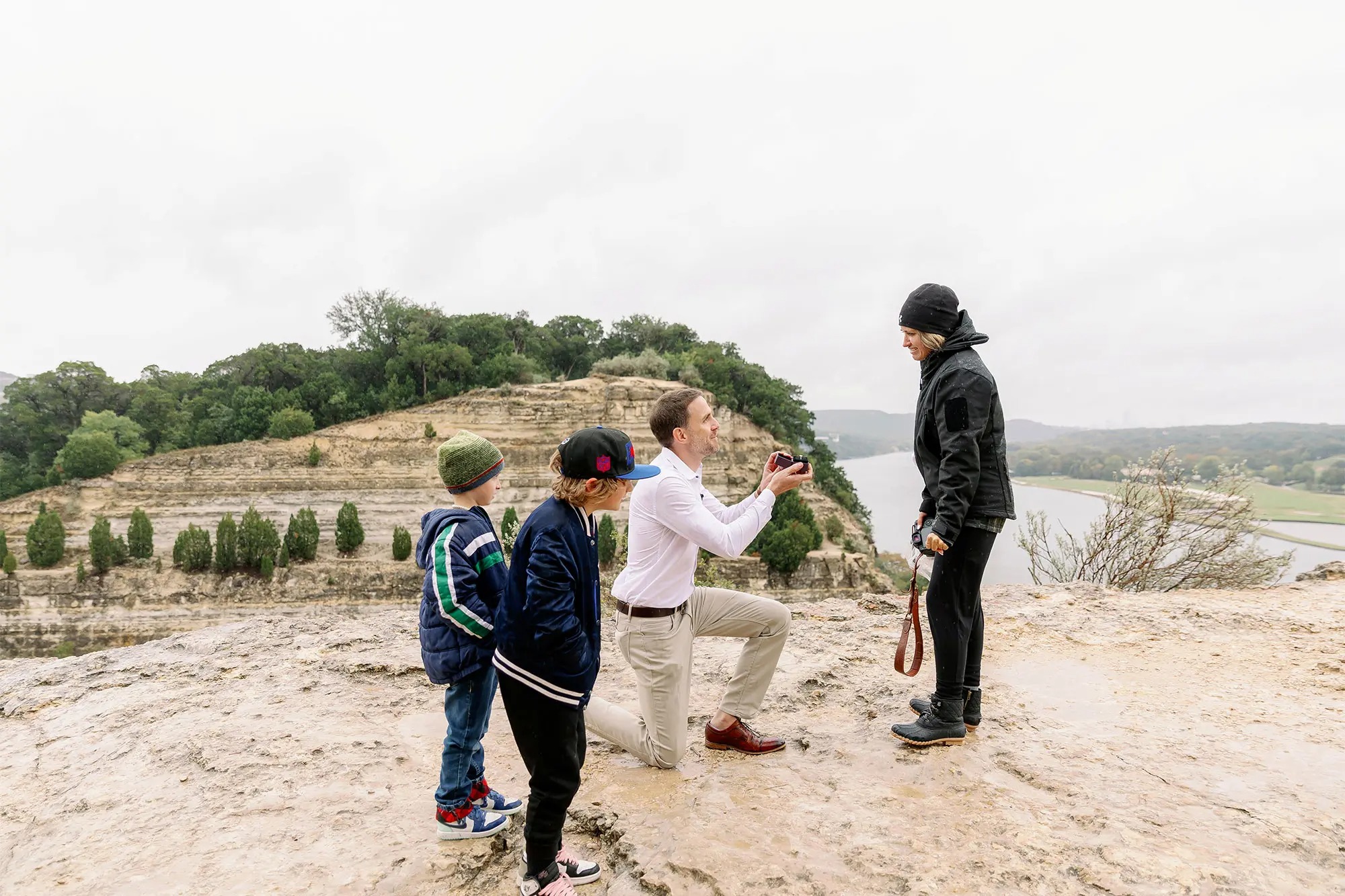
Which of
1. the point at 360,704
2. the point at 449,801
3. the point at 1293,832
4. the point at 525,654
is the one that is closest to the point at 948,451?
the point at 1293,832

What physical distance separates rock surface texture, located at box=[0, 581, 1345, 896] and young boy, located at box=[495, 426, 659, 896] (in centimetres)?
35

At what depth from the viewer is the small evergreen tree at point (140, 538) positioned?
26.4m

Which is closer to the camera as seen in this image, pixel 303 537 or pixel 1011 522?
pixel 1011 522

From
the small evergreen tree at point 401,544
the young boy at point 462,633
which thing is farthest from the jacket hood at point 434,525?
the small evergreen tree at point 401,544

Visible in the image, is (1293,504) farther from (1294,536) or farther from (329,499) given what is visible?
(329,499)

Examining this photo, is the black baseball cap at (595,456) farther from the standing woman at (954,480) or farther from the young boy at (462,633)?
the standing woman at (954,480)

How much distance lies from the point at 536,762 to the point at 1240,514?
1110cm

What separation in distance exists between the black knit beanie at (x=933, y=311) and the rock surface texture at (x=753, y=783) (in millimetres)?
2076

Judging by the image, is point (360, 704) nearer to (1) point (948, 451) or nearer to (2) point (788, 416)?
(1) point (948, 451)

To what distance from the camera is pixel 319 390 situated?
120 feet

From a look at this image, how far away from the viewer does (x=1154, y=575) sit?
9.32 meters

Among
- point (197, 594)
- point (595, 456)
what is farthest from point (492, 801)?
point (197, 594)

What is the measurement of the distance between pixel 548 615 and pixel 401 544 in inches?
1068

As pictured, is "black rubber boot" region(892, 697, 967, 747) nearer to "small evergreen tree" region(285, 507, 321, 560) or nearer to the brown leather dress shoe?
the brown leather dress shoe
